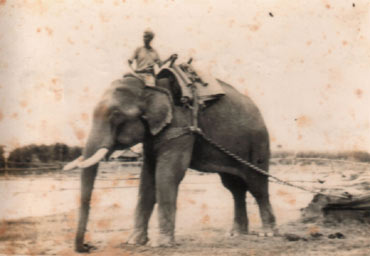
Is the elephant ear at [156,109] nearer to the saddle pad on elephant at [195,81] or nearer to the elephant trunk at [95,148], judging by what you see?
the saddle pad on elephant at [195,81]

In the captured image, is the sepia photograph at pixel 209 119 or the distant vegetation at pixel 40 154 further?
the distant vegetation at pixel 40 154

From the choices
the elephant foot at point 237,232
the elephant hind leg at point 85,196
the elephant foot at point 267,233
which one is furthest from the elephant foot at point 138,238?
the elephant foot at point 267,233

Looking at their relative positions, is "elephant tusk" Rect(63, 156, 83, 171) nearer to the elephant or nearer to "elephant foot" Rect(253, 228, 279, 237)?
the elephant

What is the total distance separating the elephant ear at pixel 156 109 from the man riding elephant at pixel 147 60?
0.29ft

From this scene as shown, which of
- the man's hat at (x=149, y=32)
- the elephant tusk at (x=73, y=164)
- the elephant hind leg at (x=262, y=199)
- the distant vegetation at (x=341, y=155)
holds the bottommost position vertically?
the elephant hind leg at (x=262, y=199)

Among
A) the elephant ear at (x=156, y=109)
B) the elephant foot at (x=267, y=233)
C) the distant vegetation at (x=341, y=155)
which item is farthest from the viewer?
the distant vegetation at (x=341, y=155)

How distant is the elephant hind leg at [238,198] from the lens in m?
5.66

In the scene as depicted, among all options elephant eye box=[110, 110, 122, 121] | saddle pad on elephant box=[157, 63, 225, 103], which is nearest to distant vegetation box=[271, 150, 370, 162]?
saddle pad on elephant box=[157, 63, 225, 103]

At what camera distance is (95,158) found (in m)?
4.99

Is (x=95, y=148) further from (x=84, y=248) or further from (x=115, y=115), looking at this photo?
(x=84, y=248)

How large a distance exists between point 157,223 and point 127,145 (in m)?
0.82

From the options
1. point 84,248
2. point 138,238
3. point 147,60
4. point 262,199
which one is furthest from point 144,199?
point 147,60

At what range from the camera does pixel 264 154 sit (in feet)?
18.7

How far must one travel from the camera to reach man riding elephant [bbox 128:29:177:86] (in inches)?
211
